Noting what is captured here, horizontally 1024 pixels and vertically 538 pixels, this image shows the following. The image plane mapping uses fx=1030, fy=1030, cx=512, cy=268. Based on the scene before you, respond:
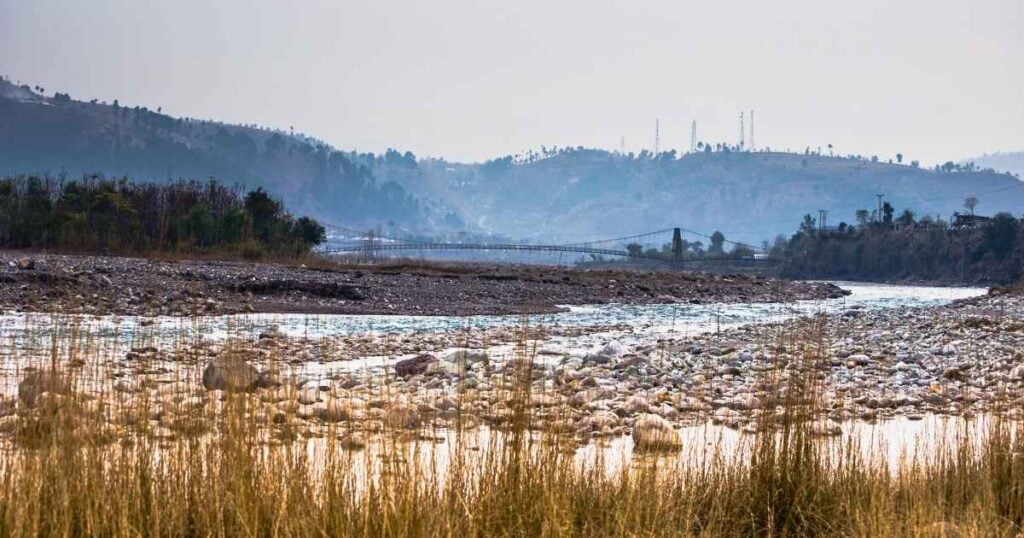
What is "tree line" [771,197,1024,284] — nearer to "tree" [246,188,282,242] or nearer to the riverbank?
the riverbank

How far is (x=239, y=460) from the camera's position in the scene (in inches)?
198

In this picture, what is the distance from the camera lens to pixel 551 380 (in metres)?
12.8

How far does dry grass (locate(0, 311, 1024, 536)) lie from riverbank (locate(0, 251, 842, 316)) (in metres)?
12.4

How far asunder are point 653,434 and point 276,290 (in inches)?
1046

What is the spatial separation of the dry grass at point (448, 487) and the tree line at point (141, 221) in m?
38.8

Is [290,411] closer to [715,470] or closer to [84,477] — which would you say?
[84,477]

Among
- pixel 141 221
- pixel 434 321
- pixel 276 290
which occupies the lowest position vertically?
pixel 434 321

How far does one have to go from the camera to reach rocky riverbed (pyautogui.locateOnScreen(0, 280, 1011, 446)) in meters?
5.81

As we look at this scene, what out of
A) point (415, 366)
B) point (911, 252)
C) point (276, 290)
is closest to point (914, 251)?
point (911, 252)

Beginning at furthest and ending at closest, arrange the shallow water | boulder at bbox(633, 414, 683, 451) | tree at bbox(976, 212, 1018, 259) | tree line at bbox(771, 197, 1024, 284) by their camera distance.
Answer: tree line at bbox(771, 197, 1024, 284) < tree at bbox(976, 212, 1018, 259) < the shallow water < boulder at bbox(633, 414, 683, 451)

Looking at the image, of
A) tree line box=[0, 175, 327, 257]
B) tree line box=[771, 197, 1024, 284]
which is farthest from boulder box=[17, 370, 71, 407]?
tree line box=[771, 197, 1024, 284]

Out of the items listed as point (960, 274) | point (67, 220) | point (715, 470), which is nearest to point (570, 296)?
point (67, 220)

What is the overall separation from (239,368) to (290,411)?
118 centimetres

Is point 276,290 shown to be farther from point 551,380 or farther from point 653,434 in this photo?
point 653,434
